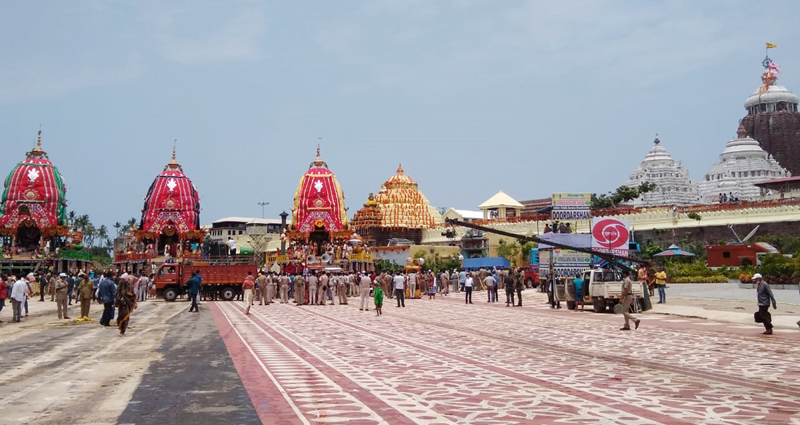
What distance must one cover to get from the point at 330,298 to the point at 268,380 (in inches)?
940

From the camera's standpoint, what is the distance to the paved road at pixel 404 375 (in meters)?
7.14

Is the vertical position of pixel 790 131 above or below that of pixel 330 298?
above

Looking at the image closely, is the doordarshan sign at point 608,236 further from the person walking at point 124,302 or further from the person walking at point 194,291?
the person walking at point 124,302

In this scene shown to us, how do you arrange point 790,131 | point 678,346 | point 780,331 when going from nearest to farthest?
point 678,346 → point 780,331 → point 790,131

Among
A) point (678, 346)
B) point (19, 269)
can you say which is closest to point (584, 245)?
point (678, 346)

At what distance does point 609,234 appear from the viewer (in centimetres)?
2822

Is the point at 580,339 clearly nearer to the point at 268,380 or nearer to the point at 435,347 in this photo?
the point at 435,347

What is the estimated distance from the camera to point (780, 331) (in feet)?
53.1

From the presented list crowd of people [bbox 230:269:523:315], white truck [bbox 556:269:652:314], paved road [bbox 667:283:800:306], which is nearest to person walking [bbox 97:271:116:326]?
crowd of people [bbox 230:269:523:315]

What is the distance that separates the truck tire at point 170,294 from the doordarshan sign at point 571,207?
1853 centimetres

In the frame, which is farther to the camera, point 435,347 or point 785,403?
point 435,347

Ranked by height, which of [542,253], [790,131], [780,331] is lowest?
[780,331]

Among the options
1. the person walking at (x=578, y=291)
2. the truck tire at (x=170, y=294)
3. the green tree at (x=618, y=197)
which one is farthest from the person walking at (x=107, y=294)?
the green tree at (x=618, y=197)

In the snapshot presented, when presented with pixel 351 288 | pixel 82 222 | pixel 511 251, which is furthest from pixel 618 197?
pixel 82 222
